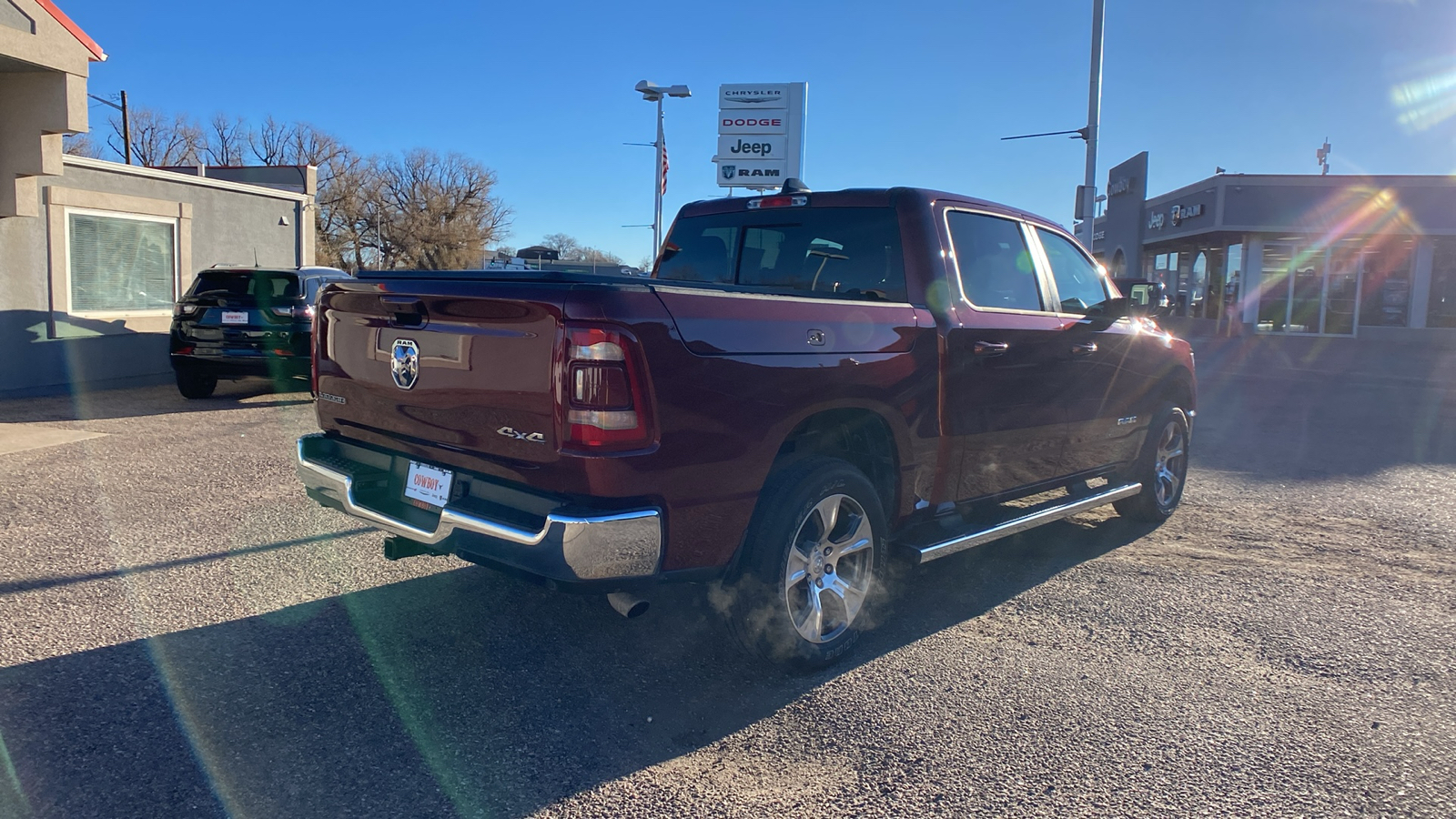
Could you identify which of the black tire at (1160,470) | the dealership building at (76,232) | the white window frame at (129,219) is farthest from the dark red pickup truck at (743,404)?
the white window frame at (129,219)

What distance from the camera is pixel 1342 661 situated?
13.4ft

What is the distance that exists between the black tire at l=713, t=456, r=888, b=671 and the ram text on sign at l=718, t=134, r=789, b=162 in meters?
20.3

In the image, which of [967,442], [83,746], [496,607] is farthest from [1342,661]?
[83,746]

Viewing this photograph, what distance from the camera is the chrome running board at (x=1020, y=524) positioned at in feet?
13.8

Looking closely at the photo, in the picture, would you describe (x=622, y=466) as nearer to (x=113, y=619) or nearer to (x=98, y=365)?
(x=113, y=619)

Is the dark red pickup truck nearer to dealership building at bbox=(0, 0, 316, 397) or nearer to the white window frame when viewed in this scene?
dealership building at bbox=(0, 0, 316, 397)

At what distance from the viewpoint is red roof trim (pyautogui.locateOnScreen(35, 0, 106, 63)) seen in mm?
10211

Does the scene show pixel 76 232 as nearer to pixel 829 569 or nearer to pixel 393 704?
pixel 393 704

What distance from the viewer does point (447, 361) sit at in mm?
3434

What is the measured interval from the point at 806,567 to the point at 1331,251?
1025 inches

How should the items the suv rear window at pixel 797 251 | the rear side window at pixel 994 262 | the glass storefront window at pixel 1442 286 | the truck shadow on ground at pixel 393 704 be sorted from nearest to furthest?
1. the truck shadow on ground at pixel 393 704
2. the suv rear window at pixel 797 251
3. the rear side window at pixel 994 262
4. the glass storefront window at pixel 1442 286

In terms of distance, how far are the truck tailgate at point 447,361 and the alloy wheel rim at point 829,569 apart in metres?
1.13

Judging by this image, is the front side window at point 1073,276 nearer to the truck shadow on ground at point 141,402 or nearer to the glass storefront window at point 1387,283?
the truck shadow on ground at point 141,402

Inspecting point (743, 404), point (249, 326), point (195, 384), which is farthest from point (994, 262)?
point (195, 384)
